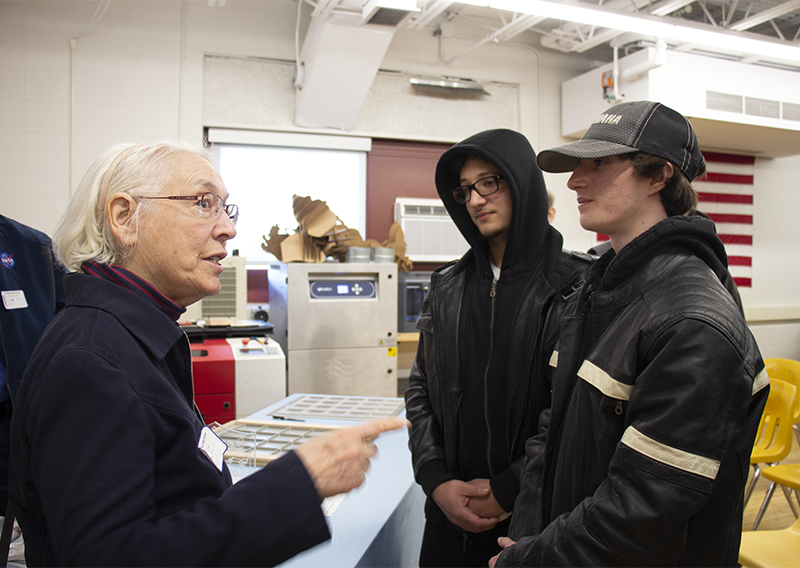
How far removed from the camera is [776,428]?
249cm

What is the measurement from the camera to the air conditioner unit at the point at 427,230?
14.7 ft

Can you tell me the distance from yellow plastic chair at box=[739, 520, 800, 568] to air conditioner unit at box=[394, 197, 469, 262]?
305 cm

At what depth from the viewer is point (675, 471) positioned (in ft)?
2.57

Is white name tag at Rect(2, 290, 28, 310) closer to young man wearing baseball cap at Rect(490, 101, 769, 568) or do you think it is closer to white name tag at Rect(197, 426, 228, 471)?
white name tag at Rect(197, 426, 228, 471)

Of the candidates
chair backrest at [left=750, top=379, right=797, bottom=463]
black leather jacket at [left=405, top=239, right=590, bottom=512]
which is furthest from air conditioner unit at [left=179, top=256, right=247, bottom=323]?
chair backrest at [left=750, top=379, right=797, bottom=463]

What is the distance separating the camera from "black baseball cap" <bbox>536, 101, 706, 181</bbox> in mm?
1005

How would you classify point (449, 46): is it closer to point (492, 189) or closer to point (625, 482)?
point (492, 189)

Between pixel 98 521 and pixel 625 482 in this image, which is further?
pixel 625 482

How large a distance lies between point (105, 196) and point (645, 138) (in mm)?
958

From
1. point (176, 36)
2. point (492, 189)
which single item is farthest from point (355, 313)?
point (176, 36)

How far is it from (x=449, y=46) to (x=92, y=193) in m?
4.37

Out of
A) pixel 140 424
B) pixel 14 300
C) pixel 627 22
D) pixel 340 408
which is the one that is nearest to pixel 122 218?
pixel 140 424

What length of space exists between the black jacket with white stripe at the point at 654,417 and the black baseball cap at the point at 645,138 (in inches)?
6.0

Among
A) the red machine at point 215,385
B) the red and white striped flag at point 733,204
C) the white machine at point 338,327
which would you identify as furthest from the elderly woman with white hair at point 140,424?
the red and white striped flag at point 733,204
